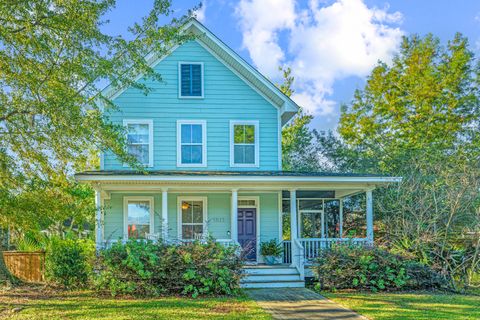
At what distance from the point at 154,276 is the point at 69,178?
4126 mm

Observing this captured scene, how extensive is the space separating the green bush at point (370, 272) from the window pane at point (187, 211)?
5.18 m

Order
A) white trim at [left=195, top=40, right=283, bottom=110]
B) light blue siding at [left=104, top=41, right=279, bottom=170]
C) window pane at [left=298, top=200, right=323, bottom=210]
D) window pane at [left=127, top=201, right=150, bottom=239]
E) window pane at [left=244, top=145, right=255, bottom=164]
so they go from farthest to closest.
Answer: window pane at [left=298, top=200, right=323, bottom=210] < white trim at [left=195, top=40, right=283, bottom=110] < window pane at [left=244, top=145, right=255, bottom=164] < light blue siding at [left=104, top=41, right=279, bottom=170] < window pane at [left=127, top=201, right=150, bottom=239]

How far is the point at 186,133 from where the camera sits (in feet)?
→ 53.4

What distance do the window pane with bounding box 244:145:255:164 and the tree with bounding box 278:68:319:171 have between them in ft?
29.4

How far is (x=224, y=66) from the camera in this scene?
16719 millimetres

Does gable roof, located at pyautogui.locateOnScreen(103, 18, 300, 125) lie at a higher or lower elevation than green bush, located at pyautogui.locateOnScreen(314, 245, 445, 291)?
higher

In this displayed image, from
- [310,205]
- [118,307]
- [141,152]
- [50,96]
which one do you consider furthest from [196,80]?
[118,307]

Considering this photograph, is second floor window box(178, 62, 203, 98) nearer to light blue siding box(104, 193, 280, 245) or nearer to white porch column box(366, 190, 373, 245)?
light blue siding box(104, 193, 280, 245)

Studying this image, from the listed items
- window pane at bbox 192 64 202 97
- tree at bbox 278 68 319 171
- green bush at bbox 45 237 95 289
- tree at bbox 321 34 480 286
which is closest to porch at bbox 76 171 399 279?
green bush at bbox 45 237 95 289

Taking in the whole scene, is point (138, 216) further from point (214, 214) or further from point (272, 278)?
point (272, 278)

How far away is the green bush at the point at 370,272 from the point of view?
12188 mm

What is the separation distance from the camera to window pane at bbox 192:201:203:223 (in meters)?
16.0

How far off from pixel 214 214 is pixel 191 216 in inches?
31.5

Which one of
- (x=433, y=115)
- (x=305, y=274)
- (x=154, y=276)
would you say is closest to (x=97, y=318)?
(x=154, y=276)
